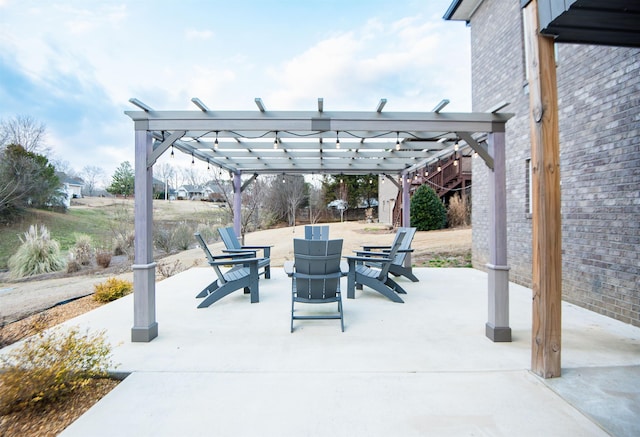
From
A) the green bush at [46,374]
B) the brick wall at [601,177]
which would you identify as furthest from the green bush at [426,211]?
the green bush at [46,374]

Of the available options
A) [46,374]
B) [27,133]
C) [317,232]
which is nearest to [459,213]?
[317,232]

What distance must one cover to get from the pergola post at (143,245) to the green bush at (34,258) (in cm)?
766

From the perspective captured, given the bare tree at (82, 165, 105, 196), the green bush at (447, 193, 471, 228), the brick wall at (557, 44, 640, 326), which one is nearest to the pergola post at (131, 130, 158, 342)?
the brick wall at (557, 44, 640, 326)

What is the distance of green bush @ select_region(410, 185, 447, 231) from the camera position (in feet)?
52.2

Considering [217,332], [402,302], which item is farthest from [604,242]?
[217,332]

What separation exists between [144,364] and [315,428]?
5.76ft

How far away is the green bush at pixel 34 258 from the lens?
28.2 ft

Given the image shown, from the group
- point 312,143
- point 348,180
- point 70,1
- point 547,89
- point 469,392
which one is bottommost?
point 469,392

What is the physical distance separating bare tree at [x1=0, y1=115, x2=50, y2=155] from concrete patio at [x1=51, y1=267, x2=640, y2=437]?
21.6 metres

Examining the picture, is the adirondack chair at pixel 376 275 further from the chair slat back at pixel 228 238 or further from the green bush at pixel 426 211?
the green bush at pixel 426 211

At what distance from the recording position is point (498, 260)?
11.1 feet

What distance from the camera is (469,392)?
2.36 meters

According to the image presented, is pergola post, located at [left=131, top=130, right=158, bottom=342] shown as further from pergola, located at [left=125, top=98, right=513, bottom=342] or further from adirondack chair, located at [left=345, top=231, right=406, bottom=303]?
adirondack chair, located at [left=345, top=231, right=406, bottom=303]

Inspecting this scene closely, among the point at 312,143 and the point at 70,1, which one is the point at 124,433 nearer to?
the point at 312,143
